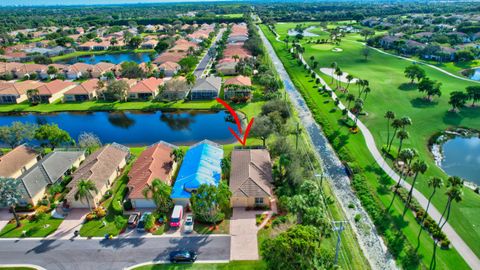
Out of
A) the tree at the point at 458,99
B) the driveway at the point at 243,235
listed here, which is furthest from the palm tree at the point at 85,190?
the tree at the point at 458,99

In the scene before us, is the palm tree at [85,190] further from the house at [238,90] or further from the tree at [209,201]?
the house at [238,90]

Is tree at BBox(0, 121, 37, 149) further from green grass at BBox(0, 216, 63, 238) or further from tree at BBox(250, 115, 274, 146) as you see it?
tree at BBox(250, 115, 274, 146)

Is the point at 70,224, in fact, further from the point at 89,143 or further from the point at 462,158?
the point at 462,158

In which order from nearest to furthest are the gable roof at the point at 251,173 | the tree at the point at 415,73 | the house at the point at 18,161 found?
the gable roof at the point at 251,173 → the house at the point at 18,161 → the tree at the point at 415,73

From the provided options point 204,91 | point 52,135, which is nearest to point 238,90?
point 204,91

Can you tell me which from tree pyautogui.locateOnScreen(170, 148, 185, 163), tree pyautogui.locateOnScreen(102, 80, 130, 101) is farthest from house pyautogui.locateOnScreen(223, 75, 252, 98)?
tree pyautogui.locateOnScreen(170, 148, 185, 163)
